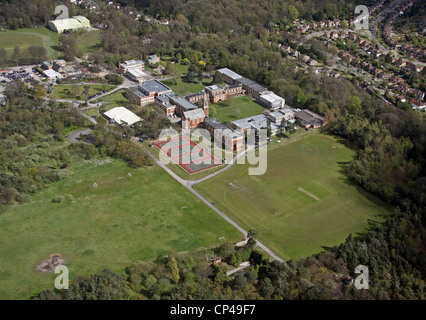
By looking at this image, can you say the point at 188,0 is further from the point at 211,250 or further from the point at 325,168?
the point at 211,250

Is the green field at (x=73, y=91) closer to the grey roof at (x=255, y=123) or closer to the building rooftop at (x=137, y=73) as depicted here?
the building rooftop at (x=137, y=73)

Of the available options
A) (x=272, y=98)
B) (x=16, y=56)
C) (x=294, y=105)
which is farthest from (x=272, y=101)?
(x=16, y=56)

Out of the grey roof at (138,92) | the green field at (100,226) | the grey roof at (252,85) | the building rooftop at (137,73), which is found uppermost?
the building rooftop at (137,73)

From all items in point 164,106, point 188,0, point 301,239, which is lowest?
point 301,239

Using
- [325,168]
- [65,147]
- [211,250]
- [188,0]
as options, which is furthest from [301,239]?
[188,0]

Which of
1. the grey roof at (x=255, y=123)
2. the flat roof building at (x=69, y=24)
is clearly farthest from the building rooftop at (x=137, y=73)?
the flat roof building at (x=69, y=24)
